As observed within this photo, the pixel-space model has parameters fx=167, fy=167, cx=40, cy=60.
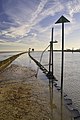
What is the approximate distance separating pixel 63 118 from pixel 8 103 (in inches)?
155

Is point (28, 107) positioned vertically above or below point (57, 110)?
above

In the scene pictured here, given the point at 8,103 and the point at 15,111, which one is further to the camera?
the point at 8,103

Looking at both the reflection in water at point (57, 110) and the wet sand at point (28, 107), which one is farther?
the reflection in water at point (57, 110)

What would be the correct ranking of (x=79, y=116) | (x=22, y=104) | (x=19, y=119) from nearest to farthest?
(x=19, y=119) → (x=79, y=116) → (x=22, y=104)

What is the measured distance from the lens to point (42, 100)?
12539mm

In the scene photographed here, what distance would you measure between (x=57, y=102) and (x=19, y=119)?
4491mm

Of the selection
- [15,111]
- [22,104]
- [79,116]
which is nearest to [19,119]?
[15,111]

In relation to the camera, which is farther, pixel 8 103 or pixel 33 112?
pixel 8 103

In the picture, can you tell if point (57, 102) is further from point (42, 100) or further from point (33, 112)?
point (33, 112)

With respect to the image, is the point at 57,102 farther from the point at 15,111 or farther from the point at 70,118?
the point at 15,111

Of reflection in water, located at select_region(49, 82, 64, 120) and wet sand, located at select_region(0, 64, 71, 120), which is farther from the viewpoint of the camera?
reflection in water, located at select_region(49, 82, 64, 120)

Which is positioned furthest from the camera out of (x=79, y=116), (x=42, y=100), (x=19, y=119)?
(x=42, y=100)

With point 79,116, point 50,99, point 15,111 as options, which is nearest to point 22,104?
point 15,111

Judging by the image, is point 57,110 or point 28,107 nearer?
point 28,107
